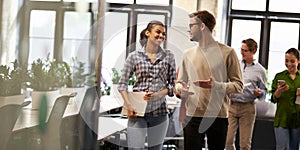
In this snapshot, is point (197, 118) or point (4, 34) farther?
point (197, 118)

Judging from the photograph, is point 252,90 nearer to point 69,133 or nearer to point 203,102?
point 203,102

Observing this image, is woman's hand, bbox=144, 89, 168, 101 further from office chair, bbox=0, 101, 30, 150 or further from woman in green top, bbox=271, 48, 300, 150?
woman in green top, bbox=271, 48, 300, 150

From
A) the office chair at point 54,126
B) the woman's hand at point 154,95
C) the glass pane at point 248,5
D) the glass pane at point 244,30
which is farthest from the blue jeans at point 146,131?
the glass pane at point 248,5

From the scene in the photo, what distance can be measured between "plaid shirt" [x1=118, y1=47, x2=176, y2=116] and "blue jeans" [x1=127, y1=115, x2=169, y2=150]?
51 mm

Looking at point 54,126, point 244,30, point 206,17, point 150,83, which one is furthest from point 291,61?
point 244,30

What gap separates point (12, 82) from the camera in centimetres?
165

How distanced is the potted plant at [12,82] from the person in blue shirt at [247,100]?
136 inches

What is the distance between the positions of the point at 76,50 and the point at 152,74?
4.56 feet

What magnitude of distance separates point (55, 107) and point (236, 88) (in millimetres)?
1650

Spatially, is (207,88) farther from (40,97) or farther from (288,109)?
(288,109)

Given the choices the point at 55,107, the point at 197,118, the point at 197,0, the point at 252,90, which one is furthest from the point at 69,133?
the point at 197,0

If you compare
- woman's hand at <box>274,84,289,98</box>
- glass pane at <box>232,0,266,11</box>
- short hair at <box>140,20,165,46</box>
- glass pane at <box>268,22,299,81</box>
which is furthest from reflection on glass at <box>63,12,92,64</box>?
glass pane at <box>232,0,266,11</box>

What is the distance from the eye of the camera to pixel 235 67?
3244 mm

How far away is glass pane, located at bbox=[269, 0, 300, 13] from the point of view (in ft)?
27.8
